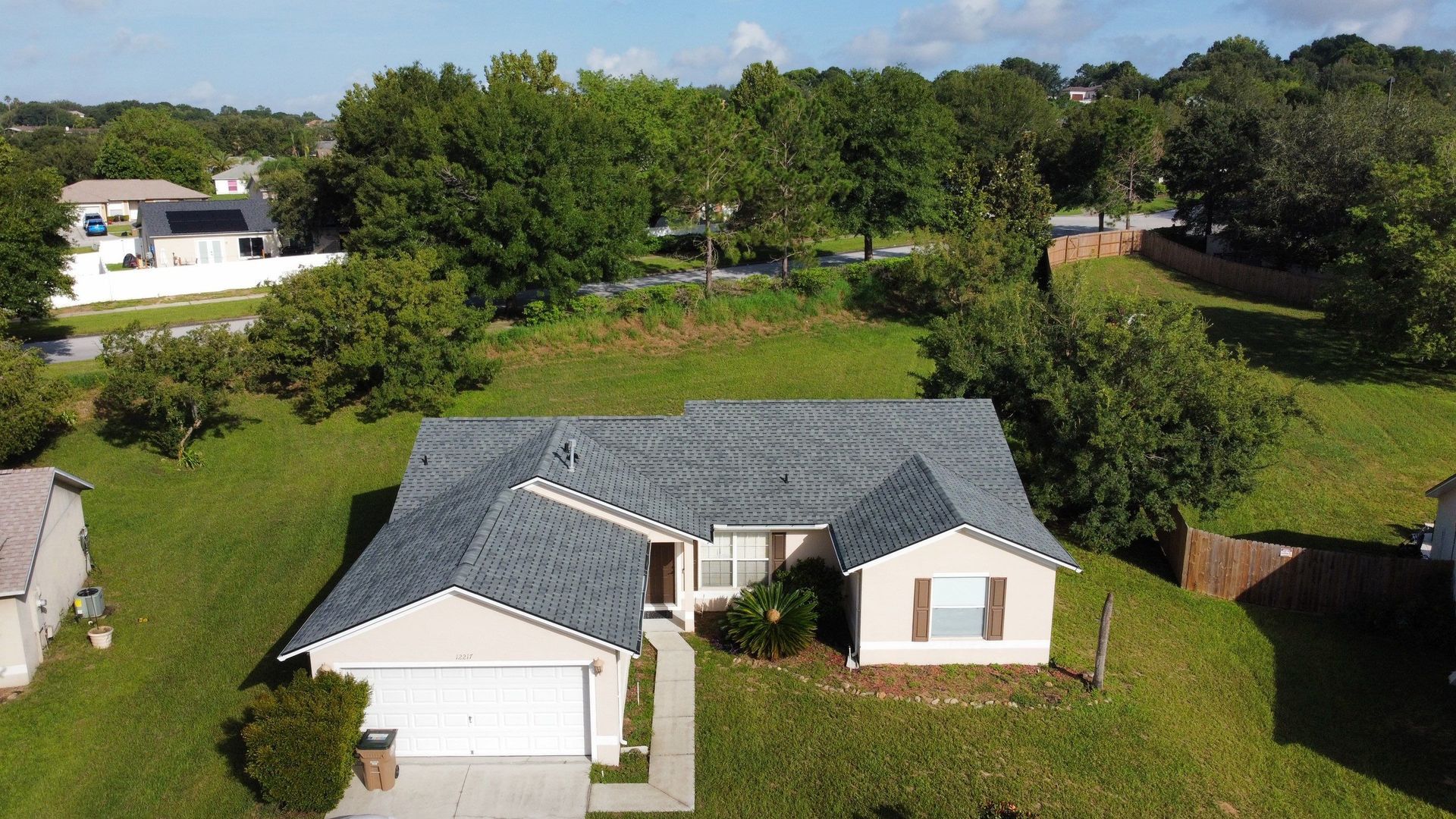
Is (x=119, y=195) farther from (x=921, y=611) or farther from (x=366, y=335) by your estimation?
(x=921, y=611)

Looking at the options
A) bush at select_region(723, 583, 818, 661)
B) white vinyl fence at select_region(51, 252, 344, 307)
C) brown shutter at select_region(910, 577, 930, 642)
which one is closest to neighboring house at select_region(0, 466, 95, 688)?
bush at select_region(723, 583, 818, 661)

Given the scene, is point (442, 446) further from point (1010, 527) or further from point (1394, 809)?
point (1394, 809)

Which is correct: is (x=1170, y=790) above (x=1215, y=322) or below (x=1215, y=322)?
below

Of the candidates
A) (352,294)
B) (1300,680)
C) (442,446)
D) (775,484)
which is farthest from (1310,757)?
(352,294)

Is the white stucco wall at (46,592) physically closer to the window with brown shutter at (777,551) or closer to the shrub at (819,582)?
the window with brown shutter at (777,551)

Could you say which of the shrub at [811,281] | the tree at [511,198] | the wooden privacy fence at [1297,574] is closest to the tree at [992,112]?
the shrub at [811,281]

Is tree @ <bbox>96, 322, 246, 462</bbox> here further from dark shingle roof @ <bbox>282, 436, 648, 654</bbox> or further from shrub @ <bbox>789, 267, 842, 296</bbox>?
shrub @ <bbox>789, 267, 842, 296</bbox>

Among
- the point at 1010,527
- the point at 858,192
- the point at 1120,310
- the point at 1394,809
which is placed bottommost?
the point at 1394,809
